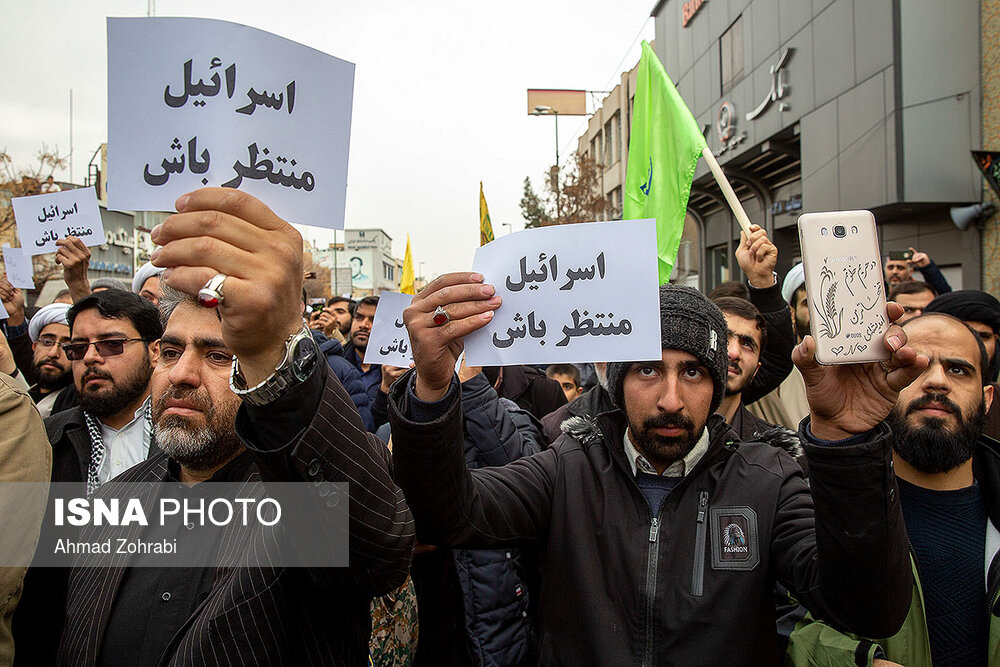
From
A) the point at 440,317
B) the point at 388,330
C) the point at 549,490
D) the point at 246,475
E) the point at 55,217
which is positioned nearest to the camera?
the point at 440,317

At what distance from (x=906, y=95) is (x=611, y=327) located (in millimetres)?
9941

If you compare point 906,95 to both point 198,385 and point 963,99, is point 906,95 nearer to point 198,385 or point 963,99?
point 963,99

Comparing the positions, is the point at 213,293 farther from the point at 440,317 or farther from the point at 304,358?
the point at 440,317

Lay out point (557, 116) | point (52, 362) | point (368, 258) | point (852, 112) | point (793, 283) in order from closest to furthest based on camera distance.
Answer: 1. point (52, 362)
2. point (793, 283)
3. point (852, 112)
4. point (557, 116)
5. point (368, 258)

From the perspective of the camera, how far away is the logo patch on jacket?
1.83 meters

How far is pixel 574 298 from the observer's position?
5.71 feet

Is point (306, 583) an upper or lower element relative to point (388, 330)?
lower

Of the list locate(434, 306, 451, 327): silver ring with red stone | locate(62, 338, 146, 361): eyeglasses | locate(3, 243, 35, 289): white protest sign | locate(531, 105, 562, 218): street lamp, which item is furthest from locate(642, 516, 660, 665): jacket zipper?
locate(531, 105, 562, 218): street lamp

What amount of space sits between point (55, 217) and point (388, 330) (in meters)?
2.36

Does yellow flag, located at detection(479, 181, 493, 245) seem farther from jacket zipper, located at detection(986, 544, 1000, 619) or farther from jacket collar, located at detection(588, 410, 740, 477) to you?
jacket zipper, located at detection(986, 544, 1000, 619)

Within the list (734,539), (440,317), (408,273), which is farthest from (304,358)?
(408,273)

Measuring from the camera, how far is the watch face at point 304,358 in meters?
1.23

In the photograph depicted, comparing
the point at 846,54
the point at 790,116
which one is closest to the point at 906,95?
the point at 846,54

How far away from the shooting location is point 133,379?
292 cm
